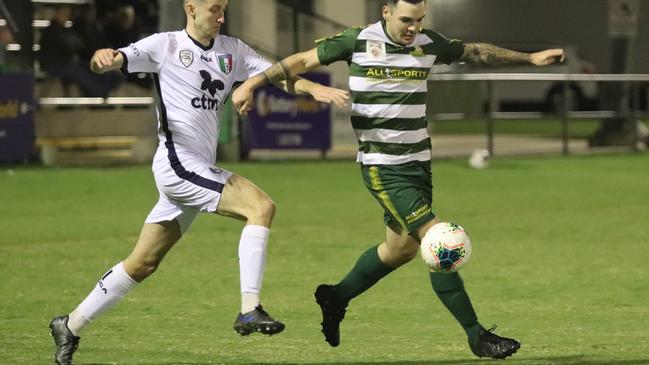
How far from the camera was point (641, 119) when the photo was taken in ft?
84.6

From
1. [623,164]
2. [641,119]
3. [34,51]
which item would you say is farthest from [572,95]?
[34,51]

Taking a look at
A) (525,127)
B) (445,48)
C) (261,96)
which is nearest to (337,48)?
(445,48)

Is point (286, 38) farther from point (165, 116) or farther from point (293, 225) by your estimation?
point (165, 116)

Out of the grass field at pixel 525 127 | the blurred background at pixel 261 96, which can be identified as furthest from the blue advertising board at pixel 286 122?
the grass field at pixel 525 127

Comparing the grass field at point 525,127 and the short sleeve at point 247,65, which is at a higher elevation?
the short sleeve at point 247,65

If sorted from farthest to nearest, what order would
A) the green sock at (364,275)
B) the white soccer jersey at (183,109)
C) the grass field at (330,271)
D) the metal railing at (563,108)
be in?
the metal railing at (563,108) < the grass field at (330,271) < the green sock at (364,275) < the white soccer jersey at (183,109)

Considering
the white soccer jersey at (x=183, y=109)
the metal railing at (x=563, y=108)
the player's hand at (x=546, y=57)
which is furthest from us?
the metal railing at (x=563, y=108)

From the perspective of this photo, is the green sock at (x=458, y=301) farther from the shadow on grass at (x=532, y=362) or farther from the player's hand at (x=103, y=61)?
the player's hand at (x=103, y=61)

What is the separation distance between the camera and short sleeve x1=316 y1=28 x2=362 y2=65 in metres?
8.25

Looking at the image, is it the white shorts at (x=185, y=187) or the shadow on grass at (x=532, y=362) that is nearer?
the white shorts at (x=185, y=187)

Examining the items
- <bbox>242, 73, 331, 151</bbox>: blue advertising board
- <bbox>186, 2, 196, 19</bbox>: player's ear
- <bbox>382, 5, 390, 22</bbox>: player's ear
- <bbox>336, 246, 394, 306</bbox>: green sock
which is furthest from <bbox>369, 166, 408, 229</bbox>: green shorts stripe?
<bbox>242, 73, 331, 151</bbox>: blue advertising board

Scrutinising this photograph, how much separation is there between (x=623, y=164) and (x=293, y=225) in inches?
352

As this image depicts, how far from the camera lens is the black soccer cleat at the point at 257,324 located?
7.27 meters

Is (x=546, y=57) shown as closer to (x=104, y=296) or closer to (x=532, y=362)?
(x=532, y=362)
